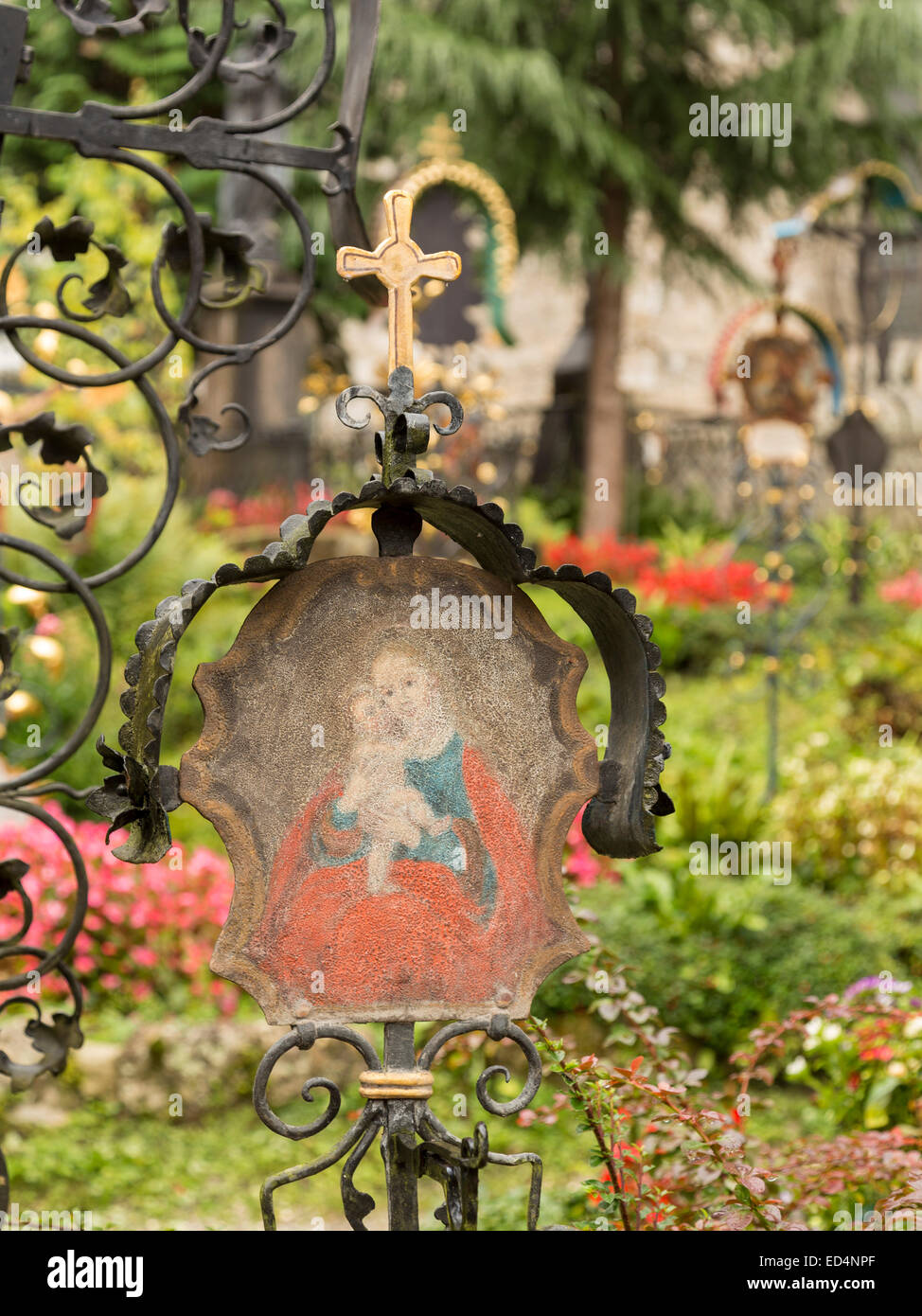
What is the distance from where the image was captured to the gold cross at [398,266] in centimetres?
245

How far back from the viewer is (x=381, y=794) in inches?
94.3

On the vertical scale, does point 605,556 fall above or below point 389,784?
above

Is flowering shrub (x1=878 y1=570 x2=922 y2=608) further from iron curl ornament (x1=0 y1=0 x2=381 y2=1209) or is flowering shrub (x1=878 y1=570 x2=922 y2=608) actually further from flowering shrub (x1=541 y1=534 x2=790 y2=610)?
iron curl ornament (x1=0 y1=0 x2=381 y2=1209)

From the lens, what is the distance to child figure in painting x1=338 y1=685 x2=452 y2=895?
7.84 ft

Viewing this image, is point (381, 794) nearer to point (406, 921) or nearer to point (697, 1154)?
point (406, 921)

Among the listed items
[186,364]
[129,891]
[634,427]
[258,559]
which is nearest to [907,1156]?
[258,559]

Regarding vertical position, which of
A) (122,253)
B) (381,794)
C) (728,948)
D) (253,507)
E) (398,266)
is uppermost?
(253,507)

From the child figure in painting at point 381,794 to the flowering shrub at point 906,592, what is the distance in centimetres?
924

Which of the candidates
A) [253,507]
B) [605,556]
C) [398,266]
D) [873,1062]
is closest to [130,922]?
[873,1062]

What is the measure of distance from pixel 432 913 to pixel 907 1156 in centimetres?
134

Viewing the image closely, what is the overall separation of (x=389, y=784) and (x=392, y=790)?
1 cm

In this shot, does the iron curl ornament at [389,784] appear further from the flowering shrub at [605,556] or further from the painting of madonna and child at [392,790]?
the flowering shrub at [605,556]

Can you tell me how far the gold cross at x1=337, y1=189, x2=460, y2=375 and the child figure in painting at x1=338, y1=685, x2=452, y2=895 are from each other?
2.05 feet

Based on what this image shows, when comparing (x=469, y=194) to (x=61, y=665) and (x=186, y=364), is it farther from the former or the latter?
(x=61, y=665)
